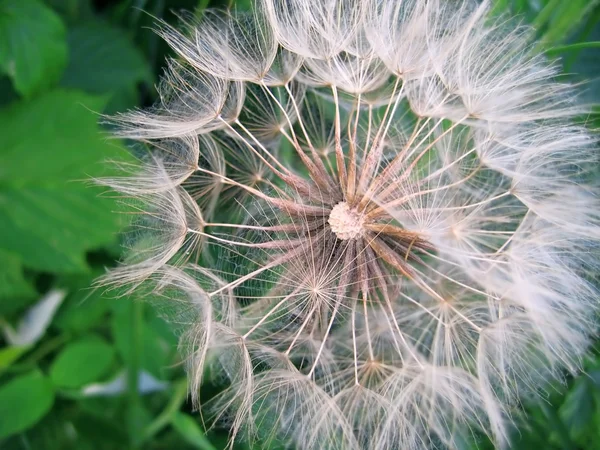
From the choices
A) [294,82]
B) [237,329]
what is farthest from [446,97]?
[237,329]

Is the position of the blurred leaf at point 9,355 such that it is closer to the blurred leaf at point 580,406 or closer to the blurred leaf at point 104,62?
the blurred leaf at point 104,62

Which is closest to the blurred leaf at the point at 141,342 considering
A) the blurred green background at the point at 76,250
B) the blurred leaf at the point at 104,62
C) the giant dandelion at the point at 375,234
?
the blurred green background at the point at 76,250

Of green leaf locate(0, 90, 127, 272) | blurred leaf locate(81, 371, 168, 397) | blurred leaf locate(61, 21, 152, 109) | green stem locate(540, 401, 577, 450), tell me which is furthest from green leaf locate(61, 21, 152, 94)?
green stem locate(540, 401, 577, 450)

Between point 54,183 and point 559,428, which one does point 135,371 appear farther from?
point 559,428

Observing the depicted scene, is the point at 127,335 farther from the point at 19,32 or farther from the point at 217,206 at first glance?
the point at 19,32

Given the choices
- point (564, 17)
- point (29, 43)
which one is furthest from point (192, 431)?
point (564, 17)

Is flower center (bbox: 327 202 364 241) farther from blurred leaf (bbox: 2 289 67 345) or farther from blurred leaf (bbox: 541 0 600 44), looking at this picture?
blurred leaf (bbox: 2 289 67 345)
